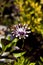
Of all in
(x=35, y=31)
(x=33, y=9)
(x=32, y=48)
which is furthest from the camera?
(x=33, y=9)

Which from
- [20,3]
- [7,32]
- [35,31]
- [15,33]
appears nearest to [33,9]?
[20,3]

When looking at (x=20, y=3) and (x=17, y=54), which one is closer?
(x=17, y=54)

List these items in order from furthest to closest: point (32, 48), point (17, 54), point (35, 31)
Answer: point (35, 31) → point (32, 48) → point (17, 54)

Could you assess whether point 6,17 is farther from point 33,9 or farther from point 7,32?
point 7,32

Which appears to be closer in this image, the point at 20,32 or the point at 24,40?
the point at 20,32

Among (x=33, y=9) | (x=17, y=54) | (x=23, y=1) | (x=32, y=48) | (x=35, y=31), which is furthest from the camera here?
(x=23, y=1)

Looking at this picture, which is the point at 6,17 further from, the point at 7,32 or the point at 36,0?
the point at 7,32

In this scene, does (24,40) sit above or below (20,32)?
below

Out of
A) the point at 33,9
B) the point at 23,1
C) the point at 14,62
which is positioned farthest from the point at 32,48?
the point at 23,1

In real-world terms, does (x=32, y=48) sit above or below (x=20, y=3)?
below
